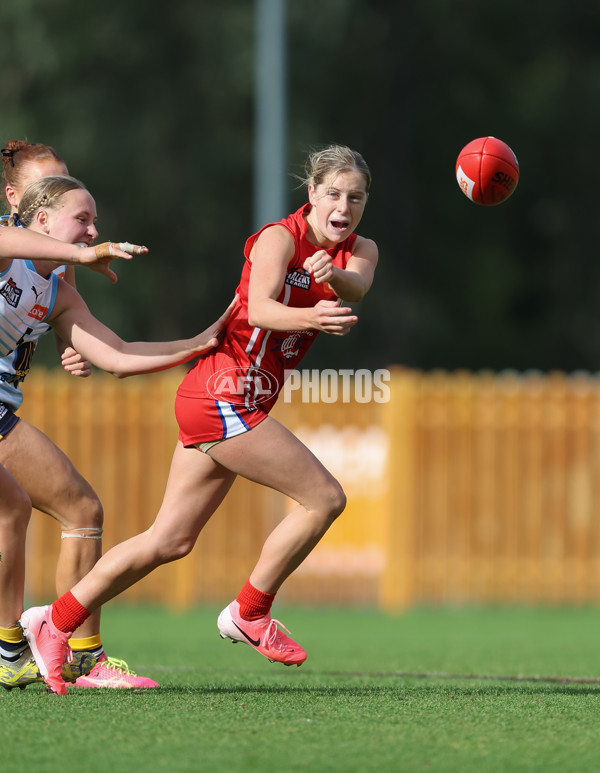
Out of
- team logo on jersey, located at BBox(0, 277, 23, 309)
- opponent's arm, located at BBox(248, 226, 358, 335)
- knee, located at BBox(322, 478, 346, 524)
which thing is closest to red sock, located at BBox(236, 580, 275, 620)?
knee, located at BBox(322, 478, 346, 524)

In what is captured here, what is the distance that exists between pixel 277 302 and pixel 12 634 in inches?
72.6

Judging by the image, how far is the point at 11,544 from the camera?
209 inches

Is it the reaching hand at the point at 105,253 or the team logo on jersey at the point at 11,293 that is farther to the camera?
the team logo on jersey at the point at 11,293

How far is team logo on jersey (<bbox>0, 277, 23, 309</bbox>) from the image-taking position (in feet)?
17.1

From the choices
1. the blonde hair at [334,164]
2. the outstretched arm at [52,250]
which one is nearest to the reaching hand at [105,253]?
the outstretched arm at [52,250]

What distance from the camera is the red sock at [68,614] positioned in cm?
526

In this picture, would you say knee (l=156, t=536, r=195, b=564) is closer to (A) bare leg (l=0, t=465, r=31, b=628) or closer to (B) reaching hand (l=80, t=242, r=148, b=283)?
(A) bare leg (l=0, t=465, r=31, b=628)

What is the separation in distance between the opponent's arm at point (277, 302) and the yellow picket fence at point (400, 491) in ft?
26.0

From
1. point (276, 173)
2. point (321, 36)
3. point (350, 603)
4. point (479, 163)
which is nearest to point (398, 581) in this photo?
point (350, 603)

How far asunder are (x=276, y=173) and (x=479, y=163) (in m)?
8.70

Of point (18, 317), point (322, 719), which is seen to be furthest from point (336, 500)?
point (18, 317)

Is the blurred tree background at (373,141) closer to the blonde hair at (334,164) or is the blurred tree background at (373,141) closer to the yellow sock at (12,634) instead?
the blonde hair at (334,164)

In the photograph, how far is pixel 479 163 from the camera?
591cm

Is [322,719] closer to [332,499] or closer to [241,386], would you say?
[332,499]
